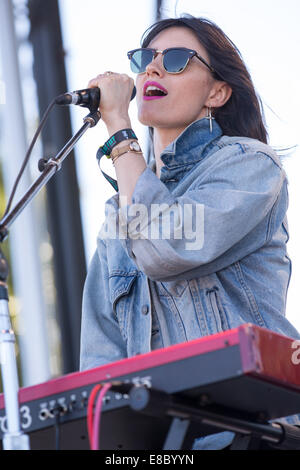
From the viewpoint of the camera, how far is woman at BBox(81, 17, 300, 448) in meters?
1.64

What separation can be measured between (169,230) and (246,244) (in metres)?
0.26

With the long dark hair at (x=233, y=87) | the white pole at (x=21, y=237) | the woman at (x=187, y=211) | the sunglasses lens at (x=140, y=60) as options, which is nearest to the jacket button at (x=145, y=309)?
the woman at (x=187, y=211)

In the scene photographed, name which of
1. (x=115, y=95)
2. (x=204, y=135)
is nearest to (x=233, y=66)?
(x=204, y=135)

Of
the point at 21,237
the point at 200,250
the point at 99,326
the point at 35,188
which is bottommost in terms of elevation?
the point at 21,237

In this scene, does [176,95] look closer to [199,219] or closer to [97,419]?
[199,219]

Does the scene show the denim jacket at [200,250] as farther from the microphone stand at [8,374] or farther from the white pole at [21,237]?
the white pole at [21,237]

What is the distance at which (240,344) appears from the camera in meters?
1.16

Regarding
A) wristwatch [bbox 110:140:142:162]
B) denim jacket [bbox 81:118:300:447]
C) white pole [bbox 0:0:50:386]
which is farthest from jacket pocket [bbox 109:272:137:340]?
white pole [bbox 0:0:50:386]

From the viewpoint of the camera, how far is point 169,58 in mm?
2086

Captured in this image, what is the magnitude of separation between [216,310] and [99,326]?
41 centimetres

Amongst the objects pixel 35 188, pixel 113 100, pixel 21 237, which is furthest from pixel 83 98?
pixel 21 237

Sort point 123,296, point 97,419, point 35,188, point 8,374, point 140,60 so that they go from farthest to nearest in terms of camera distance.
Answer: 1. point 140,60
2. point 123,296
3. point 35,188
4. point 8,374
5. point 97,419

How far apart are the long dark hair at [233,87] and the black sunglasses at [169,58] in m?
0.04

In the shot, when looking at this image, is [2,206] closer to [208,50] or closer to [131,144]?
[208,50]
